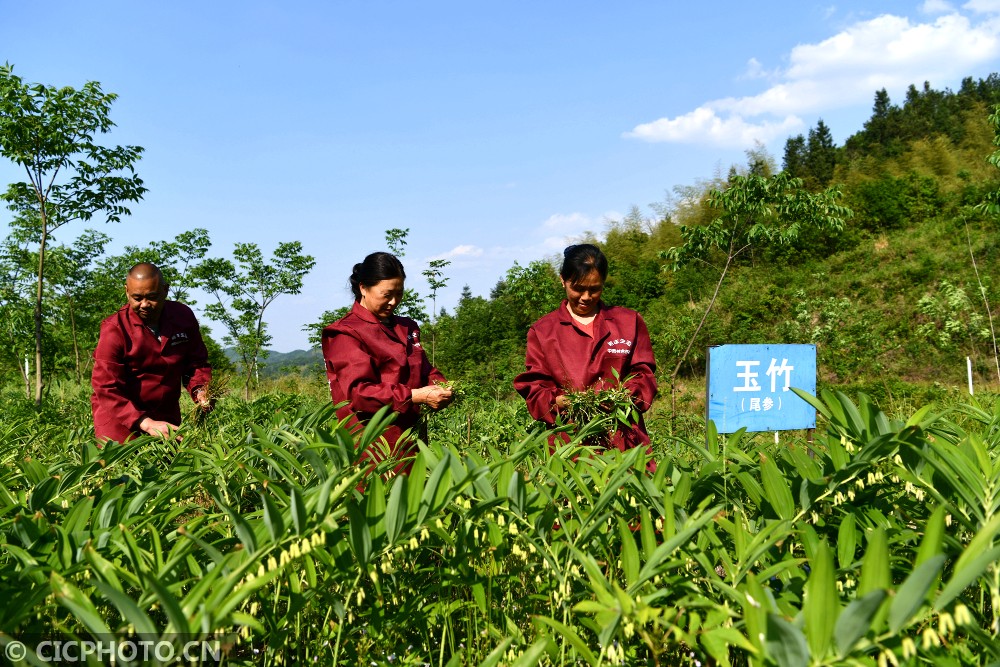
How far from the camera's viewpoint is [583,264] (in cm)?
282

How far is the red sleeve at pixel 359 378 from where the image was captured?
2.65 meters

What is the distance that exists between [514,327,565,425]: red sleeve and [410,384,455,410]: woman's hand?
0.40 m

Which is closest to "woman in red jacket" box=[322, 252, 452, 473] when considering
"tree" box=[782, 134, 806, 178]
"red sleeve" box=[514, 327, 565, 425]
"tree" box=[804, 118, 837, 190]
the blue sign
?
"red sleeve" box=[514, 327, 565, 425]

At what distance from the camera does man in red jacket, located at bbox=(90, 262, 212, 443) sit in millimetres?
3027

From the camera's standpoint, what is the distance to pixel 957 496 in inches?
50.2

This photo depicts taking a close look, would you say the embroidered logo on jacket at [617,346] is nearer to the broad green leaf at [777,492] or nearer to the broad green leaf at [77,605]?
the broad green leaf at [777,492]

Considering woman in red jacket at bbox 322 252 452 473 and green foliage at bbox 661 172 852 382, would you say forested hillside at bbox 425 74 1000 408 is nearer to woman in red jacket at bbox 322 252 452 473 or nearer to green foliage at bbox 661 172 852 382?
green foliage at bbox 661 172 852 382

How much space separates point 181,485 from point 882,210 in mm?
25325

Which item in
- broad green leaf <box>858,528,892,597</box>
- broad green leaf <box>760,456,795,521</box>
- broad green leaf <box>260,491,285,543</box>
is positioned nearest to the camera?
broad green leaf <box>858,528,892,597</box>

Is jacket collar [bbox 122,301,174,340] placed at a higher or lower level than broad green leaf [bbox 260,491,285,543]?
higher

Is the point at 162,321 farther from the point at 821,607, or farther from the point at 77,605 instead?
the point at 821,607

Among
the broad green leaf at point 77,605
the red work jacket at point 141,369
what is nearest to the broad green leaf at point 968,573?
the broad green leaf at point 77,605

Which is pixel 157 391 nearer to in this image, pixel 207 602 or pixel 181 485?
pixel 181 485

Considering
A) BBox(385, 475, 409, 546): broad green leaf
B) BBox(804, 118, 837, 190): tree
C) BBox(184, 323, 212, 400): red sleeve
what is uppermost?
BBox(804, 118, 837, 190): tree
